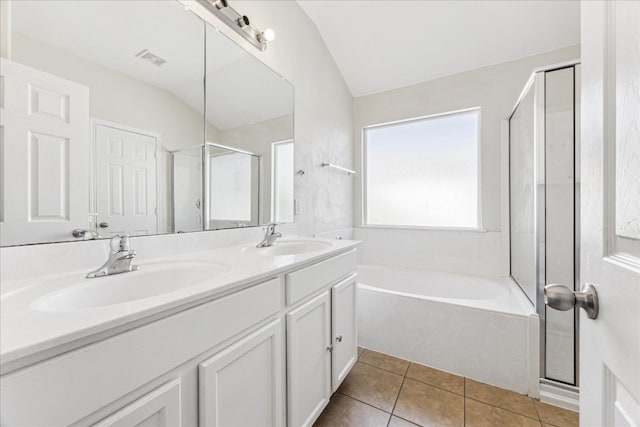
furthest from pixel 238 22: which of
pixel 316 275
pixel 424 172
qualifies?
pixel 424 172

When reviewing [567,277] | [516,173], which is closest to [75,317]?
[567,277]

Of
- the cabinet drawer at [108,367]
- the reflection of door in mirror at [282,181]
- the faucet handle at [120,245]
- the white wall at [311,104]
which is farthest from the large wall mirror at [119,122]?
the cabinet drawer at [108,367]

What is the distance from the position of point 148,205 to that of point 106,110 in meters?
0.36

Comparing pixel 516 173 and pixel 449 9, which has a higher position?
pixel 449 9

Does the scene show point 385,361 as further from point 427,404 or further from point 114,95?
point 114,95

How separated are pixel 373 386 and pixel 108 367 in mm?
1486

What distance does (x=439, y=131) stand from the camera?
8.36 feet

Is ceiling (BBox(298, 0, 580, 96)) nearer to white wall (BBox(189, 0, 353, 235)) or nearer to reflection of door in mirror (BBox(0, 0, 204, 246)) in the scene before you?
white wall (BBox(189, 0, 353, 235))

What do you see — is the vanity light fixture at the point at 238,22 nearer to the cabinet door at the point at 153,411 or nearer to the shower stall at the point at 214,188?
the shower stall at the point at 214,188

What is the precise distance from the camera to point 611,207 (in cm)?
41

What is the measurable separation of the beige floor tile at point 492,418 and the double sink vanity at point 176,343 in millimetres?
743

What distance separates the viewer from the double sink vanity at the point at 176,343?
42 cm

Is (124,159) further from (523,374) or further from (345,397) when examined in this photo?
(523,374)

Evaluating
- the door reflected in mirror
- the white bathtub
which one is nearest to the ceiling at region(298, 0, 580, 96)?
the door reflected in mirror
